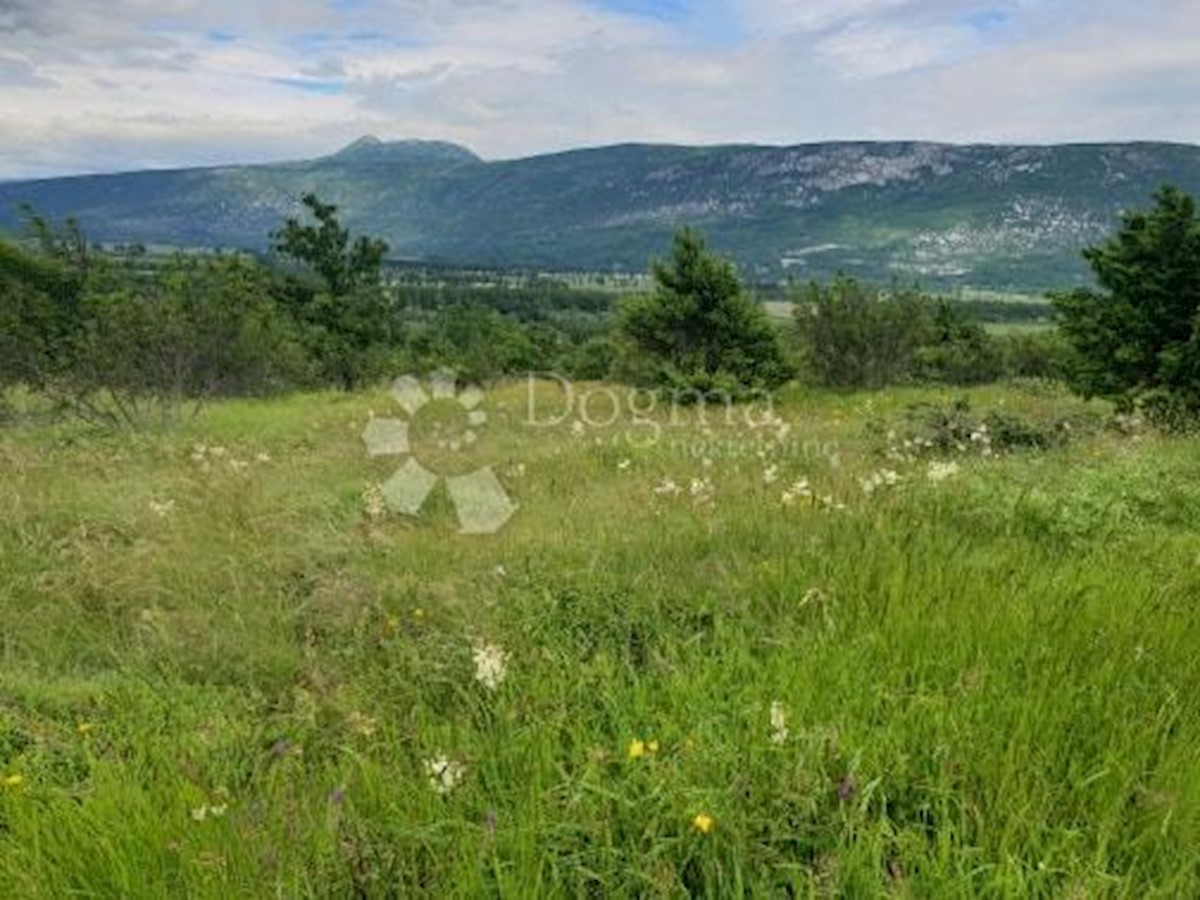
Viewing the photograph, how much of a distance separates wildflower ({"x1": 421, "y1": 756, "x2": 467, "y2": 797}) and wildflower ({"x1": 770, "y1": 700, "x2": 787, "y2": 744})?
919mm

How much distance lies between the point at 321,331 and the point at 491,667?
5368 centimetres

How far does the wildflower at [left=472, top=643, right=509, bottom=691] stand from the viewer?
361cm

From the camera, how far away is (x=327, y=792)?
3020mm

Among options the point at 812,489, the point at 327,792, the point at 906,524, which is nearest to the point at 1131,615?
the point at 906,524

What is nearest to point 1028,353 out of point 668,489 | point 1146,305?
point 1146,305

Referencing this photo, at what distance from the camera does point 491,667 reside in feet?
12.0

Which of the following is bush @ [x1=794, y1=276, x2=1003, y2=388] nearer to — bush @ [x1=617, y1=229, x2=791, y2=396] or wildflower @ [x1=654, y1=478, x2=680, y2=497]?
bush @ [x1=617, y1=229, x2=791, y2=396]

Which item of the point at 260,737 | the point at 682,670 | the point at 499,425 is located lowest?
the point at 499,425

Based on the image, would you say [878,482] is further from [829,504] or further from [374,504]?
[374,504]

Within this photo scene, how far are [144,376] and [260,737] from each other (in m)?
16.4

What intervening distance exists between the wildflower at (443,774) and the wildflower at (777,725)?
0.92m

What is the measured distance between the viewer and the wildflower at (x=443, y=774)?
2.82 m

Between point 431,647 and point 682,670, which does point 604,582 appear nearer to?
point 431,647

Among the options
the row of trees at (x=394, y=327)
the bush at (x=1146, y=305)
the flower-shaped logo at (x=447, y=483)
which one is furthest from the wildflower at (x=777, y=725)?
the bush at (x=1146, y=305)
